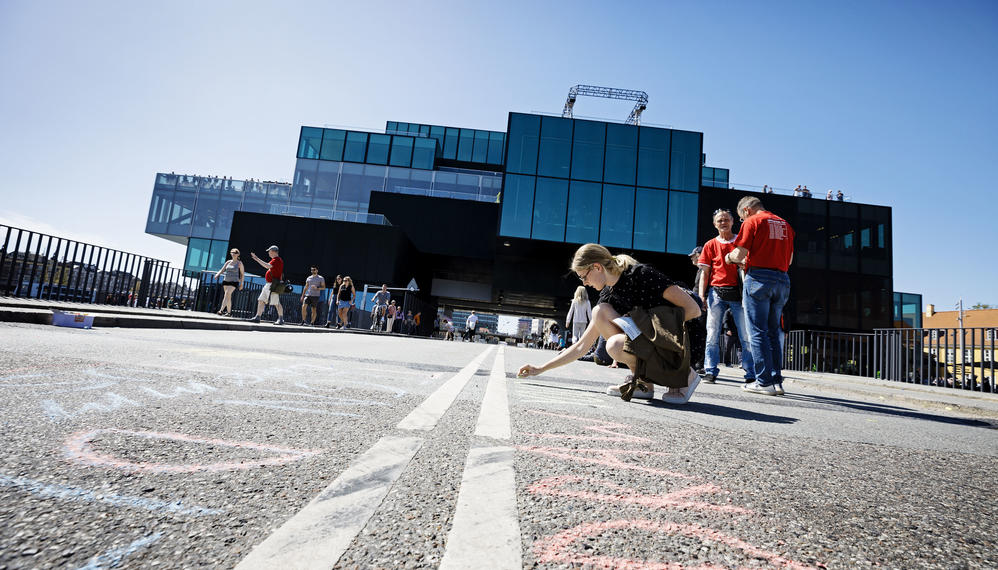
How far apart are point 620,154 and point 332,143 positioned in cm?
2117

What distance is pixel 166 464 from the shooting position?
128cm

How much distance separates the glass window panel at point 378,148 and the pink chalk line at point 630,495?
3526cm

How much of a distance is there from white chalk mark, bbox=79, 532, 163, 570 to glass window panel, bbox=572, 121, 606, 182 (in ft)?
85.1

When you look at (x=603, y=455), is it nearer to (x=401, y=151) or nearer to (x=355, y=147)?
(x=401, y=151)

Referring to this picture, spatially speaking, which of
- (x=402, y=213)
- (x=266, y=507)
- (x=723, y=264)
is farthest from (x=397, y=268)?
(x=266, y=507)

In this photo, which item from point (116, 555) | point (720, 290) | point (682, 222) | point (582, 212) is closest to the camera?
point (116, 555)

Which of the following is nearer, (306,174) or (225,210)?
(306,174)

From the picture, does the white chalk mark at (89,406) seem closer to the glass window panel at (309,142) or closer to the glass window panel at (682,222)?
the glass window panel at (682,222)

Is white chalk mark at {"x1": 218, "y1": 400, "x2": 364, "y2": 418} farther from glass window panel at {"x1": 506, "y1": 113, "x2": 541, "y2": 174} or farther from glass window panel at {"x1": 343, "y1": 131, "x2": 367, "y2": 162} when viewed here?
glass window panel at {"x1": 343, "y1": 131, "x2": 367, "y2": 162}

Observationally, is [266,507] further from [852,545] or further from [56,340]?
[56,340]

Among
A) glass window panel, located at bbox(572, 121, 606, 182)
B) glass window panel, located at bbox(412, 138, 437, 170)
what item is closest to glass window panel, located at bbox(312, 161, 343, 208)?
glass window panel, located at bbox(412, 138, 437, 170)

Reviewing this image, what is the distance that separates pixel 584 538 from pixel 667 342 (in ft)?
8.09

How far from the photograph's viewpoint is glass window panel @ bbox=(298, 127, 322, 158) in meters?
35.5

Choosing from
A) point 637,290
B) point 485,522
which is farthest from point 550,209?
point 485,522
